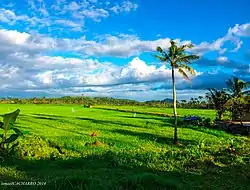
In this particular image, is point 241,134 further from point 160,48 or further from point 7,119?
point 7,119

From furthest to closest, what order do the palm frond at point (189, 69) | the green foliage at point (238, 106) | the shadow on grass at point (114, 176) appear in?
the green foliage at point (238, 106) → the palm frond at point (189, 69) → the shadow on grass at point (114, 176)

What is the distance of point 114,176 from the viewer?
35.6 ft

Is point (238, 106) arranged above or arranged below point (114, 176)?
above

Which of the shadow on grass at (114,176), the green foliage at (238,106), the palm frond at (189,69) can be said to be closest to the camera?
the shadow on grass at (114,176)

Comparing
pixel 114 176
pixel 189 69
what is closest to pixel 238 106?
pixel 189 69

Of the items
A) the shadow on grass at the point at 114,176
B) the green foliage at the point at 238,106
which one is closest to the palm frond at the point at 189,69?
the shadow on grass at the point at 114,176

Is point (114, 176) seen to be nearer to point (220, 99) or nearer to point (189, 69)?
point (189, 69)

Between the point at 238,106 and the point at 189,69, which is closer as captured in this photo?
the point at 189,69

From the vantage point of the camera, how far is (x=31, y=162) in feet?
44.5

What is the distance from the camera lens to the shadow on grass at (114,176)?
788 centimetres

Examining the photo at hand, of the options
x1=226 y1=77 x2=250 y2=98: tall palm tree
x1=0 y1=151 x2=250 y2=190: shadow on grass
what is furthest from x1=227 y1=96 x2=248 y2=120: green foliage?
x1=0 y1=151 x2=250 y2=190: shadow on grass

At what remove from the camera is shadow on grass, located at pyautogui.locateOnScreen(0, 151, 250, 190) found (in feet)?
25.8

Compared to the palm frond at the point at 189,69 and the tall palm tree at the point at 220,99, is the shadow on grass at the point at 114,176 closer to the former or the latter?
the palm frond at the point at 189,69

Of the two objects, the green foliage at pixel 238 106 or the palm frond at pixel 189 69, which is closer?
the palm frond at pixel 189 69
